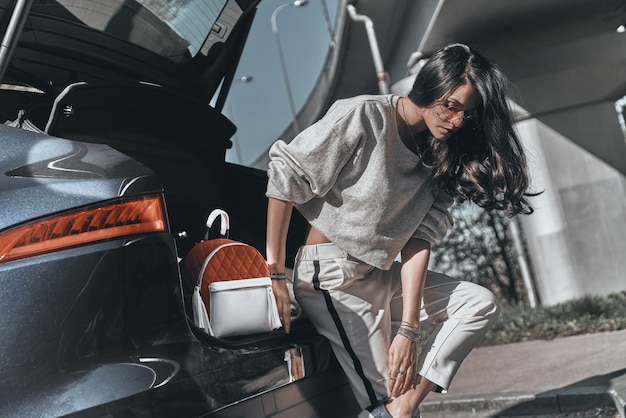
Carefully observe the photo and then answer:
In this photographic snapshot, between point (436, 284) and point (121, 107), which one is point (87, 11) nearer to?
point (121, 107)

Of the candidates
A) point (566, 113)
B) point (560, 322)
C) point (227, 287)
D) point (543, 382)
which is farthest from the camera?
A: point (566, 113)

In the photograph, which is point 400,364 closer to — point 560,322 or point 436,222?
point 436,222

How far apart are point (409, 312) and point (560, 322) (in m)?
6.08

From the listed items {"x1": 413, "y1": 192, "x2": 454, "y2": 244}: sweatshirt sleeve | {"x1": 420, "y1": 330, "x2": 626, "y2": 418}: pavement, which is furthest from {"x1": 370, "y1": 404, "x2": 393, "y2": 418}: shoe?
{"x1": 420, "y1": 330, "x2": 626, "y2": 418}: pavement

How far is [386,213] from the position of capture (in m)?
2.48

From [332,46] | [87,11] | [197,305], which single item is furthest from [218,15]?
[332,46]

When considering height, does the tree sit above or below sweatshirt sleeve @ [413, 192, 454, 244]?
below

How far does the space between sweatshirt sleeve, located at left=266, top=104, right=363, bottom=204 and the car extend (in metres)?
0.24

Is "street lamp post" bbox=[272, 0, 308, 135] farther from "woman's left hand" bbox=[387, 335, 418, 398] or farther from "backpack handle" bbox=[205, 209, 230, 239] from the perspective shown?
"woman's left hand" bbox=[387, 335, 418, 398]

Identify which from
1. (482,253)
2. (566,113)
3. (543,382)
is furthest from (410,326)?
(482,253)

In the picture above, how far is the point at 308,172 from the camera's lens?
233 centimetres

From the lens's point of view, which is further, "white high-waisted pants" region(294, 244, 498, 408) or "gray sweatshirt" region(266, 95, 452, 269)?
"white high-waisted pants" region(294, 244, 498, 408)

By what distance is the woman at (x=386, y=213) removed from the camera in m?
2.39

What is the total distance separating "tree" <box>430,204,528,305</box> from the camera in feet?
45.4
